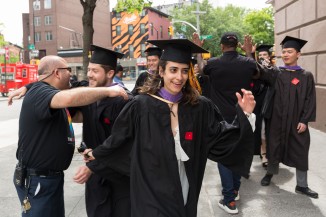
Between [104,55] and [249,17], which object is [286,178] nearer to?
[104,55]

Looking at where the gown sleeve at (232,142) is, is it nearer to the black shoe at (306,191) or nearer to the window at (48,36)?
the black shoe at (306,191)

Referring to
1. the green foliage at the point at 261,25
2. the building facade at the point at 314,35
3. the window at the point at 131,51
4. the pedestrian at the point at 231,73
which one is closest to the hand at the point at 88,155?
the pedestrian at the point at 231,73

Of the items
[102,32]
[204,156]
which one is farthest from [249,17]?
[204,156]

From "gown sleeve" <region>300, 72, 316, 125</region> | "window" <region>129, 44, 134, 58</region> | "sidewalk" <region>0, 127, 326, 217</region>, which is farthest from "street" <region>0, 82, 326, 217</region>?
"window" <region>129, 44, 134, 58</region>

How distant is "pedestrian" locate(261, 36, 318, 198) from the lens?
4.86m

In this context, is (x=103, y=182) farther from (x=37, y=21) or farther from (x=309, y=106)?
(x=37, y=21)

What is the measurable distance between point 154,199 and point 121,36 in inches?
2635

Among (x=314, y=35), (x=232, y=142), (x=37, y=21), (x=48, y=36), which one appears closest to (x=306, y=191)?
(x=232, y=142)

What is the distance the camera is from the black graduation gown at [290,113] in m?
4.86

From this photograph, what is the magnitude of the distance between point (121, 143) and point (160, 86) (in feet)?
1.71

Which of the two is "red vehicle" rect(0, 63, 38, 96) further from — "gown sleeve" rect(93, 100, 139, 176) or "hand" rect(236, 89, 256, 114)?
"hand" rect(236, 89, 256, 114)

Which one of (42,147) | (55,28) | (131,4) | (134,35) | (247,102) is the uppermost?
(55,28)

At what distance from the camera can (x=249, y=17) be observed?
159 feet

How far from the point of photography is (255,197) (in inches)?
192
